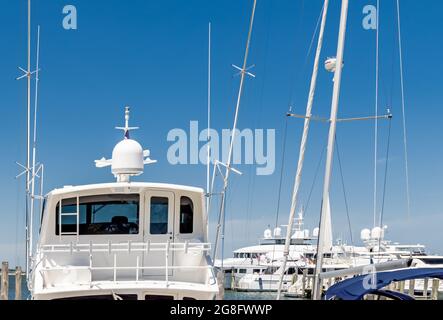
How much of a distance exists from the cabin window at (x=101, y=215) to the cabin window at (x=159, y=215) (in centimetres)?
47

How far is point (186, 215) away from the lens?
24438 mm

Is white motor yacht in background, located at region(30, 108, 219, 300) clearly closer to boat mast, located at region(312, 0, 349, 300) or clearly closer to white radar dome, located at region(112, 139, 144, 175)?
white radar dome, located at region(112, 139, 144, 175)

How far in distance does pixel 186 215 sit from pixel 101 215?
2.70 metres

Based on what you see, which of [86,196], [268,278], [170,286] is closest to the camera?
[170,286]

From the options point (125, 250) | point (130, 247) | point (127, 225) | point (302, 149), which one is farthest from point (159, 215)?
point (302, 149)

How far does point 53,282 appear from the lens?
2194 cm

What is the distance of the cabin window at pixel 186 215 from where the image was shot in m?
24.3

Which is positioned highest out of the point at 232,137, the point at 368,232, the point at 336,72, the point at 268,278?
the point at 336,72

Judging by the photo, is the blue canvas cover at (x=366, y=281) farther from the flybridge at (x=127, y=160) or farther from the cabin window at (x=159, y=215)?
the flybridge at (x=127, y=160)

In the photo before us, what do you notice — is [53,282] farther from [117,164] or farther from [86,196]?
[117,164]

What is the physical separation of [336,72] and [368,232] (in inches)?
3132

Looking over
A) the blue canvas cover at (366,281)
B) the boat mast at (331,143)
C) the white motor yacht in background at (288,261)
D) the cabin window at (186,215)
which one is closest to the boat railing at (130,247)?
the cabin window at (186,215)
